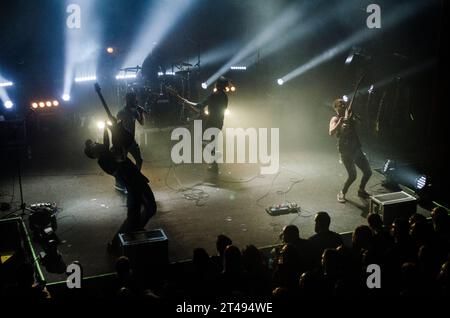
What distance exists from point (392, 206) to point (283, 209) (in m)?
1.80

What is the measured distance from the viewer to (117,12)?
52.1 ft

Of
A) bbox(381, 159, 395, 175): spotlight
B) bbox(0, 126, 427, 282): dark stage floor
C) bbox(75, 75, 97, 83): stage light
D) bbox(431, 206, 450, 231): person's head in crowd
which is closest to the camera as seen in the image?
bbox(431, 206, 450, 231): person's head in crowd

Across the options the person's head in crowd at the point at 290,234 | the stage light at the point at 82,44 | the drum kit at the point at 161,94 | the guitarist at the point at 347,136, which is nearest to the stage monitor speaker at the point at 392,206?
the guitarist at the point at 347,136

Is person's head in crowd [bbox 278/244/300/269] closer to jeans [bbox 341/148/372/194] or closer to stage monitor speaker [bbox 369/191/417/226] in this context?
stage monitor speaker [bbox 369/191/417/226]

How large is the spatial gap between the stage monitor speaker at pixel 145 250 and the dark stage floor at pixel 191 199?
Answer: 0.56 metres

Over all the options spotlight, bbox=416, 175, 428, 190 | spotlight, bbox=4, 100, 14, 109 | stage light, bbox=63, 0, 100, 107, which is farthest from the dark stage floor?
stage light, bbox=63, 0, 100, 107

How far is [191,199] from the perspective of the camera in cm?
839

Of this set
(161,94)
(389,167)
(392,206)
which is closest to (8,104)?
(161,94)

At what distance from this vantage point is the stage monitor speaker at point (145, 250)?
539 centimetres

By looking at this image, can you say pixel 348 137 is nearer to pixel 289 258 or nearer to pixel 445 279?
pixel 289 258

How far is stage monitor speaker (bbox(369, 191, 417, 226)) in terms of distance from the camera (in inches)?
271

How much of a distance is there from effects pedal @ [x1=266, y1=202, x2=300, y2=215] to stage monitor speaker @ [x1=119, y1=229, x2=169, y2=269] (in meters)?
2.53

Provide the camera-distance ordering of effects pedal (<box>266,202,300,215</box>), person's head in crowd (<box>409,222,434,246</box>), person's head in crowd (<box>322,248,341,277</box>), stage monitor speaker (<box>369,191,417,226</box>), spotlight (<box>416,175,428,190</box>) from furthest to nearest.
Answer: spotlight (<box>416,175,428,190</box>), effects pedal (<box>266,202,300,215</box>), stage monitor speaker (<box>369,191,417,226</box>), person's head in crowd (<box>409,222,434,246</box>), person's head in crowd (<box>322,248,341,277</box>)
